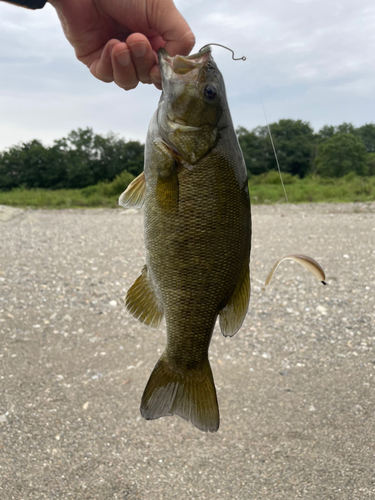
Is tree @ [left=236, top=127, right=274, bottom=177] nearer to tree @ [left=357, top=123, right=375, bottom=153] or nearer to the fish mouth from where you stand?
tree @ [left=357, top=123, right=375, bottom=153]

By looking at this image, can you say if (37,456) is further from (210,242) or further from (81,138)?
(81,138)

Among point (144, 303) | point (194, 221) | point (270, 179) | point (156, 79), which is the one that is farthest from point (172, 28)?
point (270, 179)

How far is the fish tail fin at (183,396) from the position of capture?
1654mm

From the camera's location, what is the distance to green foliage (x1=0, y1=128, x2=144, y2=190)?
62.0ft

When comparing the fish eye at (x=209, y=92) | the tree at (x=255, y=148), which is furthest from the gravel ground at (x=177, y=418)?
the tree at (x=255, y=148)

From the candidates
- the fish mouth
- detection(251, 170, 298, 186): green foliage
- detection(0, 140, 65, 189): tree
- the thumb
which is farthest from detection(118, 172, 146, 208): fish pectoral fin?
detection(0, 140, 65, 189): tree

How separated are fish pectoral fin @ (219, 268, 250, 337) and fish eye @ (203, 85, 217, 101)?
25.2 inches

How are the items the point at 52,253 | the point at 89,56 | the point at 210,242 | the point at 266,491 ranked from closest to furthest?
the point at 210,242, the point at 89,56, the point at 266,491, the point at 52,253

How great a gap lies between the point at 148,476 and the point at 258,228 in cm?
1032

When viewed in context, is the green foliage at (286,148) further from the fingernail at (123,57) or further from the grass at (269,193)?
the fingernail at (123,57)

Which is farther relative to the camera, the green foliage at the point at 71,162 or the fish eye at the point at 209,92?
the green foliage at the point at 71,162

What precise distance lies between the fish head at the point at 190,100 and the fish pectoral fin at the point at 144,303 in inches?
21.4

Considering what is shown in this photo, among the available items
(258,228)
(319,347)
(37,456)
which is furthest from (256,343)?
(258,228)

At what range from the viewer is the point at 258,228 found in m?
14.0
